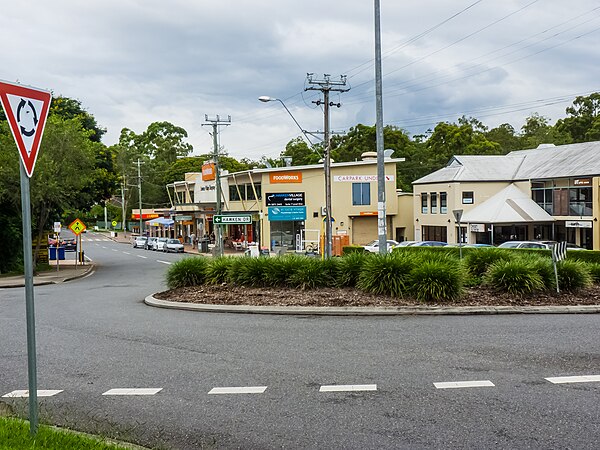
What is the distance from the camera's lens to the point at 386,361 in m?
9.06

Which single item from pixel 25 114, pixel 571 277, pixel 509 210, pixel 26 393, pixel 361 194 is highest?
pixel 361 194

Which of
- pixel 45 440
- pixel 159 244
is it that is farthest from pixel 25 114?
pixel 159 244

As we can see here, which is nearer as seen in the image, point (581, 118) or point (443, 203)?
point (443, 203)

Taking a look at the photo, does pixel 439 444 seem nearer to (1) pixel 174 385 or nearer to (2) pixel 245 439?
(2) pixel 245 439

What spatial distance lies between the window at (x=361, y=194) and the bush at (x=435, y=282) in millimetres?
37561

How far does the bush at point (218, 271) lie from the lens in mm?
18203

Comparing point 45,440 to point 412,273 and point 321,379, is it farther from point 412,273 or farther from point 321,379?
point 412,273

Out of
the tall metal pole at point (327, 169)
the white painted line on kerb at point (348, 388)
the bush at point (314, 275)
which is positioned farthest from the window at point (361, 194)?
the white painted line on kerb at point (348, 388)

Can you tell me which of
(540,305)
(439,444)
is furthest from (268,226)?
(439,444)

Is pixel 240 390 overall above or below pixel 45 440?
below

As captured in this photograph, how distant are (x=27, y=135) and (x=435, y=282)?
437 inches

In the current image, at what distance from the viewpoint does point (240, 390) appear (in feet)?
25.1

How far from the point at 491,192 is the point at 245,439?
152ft

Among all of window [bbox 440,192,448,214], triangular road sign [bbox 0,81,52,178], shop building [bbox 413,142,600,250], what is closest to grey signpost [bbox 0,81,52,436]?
triangular road sign [bbox 0,81,52,178]
